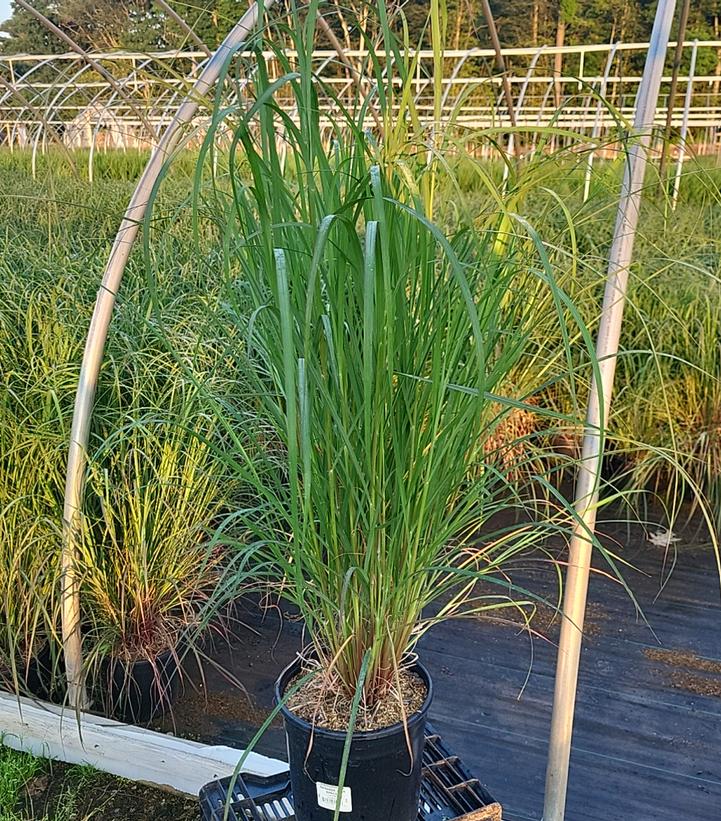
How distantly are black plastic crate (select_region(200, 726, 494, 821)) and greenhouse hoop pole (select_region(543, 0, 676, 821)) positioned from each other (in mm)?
139

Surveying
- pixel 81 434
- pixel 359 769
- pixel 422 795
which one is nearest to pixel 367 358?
pixel 359 769

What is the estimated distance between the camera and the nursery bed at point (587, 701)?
1665 mm

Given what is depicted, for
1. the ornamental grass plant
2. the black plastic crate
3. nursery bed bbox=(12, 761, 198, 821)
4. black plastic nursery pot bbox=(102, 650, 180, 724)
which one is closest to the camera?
the ornamental grass plant

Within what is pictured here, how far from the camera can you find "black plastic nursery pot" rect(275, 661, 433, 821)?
1.11 m

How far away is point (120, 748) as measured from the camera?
1.70 meters

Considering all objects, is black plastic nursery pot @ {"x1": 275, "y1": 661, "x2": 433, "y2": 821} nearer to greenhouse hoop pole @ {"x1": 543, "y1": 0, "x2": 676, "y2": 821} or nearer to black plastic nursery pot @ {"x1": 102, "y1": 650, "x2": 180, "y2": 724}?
greenhouse hoop pole @ {"x1": 543, "y1": 0, "x2": 676, "y2": 821}

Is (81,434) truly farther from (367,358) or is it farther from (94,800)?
(367,358)

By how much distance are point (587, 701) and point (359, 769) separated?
100 cm

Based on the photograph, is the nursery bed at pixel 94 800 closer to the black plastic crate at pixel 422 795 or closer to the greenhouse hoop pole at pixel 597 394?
the black plastic crate at pixel 422 795

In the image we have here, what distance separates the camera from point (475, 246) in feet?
3.84

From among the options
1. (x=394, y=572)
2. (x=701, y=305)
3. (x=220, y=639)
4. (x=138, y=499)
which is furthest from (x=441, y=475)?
(x=701, y=305)

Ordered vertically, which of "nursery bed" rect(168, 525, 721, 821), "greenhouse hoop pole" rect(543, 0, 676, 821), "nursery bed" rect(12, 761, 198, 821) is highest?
"greenhouse hoop pole" rect(543, 0, 676, 821)

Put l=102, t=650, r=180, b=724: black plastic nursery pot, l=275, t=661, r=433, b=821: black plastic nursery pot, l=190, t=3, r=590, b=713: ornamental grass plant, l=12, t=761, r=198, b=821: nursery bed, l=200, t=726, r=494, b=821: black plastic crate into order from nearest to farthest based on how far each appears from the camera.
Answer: l=190, t=3, r=590, b=713: ornamental grass plant → l=275, t=661, r=433, b=821: black plastic nursery pot → l=200, t=726, r=494, b=821: black plastic crate → l=12, t=761, r=198, b=821: nursery bed → l=102, t=650, r=180, b=724: black plastic nursery pot

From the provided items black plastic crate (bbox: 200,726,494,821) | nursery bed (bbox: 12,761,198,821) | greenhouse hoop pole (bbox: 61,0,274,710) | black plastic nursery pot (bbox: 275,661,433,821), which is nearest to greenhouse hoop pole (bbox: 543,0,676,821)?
black plastic crate (bbox: 200,726,494,821)
